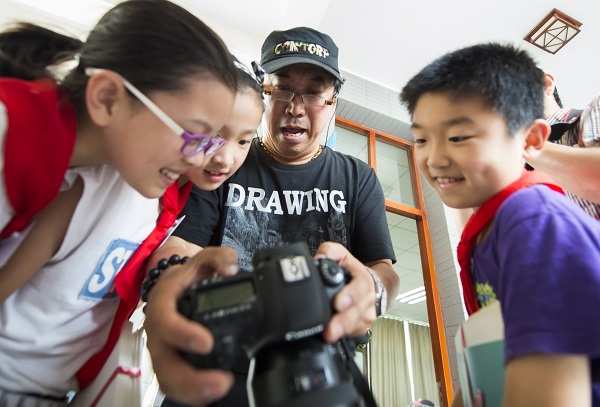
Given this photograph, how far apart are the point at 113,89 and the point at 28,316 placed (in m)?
0.43

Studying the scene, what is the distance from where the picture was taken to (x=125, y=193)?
71 centimetres

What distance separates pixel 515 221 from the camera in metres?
0.49

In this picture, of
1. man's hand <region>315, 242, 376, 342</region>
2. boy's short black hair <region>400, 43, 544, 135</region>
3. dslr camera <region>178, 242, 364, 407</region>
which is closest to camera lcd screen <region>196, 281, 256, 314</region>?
dslr camera <region>178, 242, 364, 407</region>

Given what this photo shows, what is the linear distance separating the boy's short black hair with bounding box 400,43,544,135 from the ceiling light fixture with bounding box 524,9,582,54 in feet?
8.72

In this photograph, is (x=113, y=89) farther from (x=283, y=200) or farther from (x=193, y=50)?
(x=283, y=200)

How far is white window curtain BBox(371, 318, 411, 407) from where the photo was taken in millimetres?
6945

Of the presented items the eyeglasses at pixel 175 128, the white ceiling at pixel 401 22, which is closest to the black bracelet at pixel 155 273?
the eyeglasses at pixel 175 128

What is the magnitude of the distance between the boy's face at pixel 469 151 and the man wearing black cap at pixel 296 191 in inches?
10.0

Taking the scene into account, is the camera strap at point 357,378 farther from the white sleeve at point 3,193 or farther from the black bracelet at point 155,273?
the white sleeve at point 3,193

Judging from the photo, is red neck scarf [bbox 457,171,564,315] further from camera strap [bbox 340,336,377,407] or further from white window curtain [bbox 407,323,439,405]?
white window curtain [bbox 407,323,439,405]

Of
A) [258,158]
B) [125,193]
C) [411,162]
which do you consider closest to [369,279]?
[125,193]

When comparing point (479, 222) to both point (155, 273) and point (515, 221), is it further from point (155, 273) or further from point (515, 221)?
point (155, 273)

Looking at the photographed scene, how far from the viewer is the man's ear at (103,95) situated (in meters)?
0.61

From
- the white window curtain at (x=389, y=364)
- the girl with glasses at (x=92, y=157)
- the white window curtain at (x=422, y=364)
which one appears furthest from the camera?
the white window curtain at (x=422, y=364)
